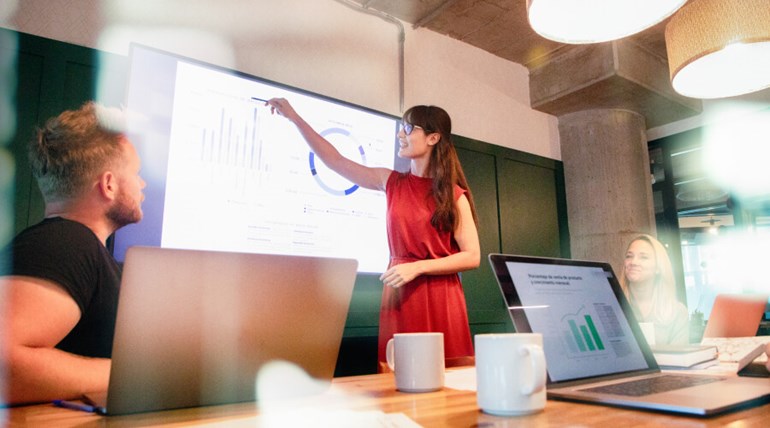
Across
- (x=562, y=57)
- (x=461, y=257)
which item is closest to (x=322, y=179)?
(x=461, y=257)

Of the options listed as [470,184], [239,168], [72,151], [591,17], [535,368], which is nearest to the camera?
[535,368]

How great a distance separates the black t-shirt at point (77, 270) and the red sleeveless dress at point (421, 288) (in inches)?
43.6

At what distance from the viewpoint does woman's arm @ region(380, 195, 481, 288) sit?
172 centimetres

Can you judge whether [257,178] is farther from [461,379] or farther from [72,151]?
[461,379]

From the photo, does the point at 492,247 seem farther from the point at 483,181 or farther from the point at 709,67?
the point at 709,67

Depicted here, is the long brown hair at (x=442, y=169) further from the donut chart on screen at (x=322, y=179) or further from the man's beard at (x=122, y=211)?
the man's beard at (x=122, y=211)

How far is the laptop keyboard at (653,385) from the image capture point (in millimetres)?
721

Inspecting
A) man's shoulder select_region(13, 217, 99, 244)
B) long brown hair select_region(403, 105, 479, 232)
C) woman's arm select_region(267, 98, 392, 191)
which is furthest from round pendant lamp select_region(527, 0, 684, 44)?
man's shoulder select_region(13, 217, 99, 244)

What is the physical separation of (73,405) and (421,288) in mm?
1341

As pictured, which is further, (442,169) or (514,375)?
(442,169)

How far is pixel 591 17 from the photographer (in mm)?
1639

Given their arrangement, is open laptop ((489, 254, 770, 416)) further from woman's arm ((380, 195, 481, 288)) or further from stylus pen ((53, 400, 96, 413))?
woman's arm ((380, 195, 481, 288))

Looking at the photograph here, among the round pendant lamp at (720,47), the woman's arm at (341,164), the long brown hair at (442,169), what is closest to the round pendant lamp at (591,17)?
the round pendant lamp at (720,47)

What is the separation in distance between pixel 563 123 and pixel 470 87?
114 cm
